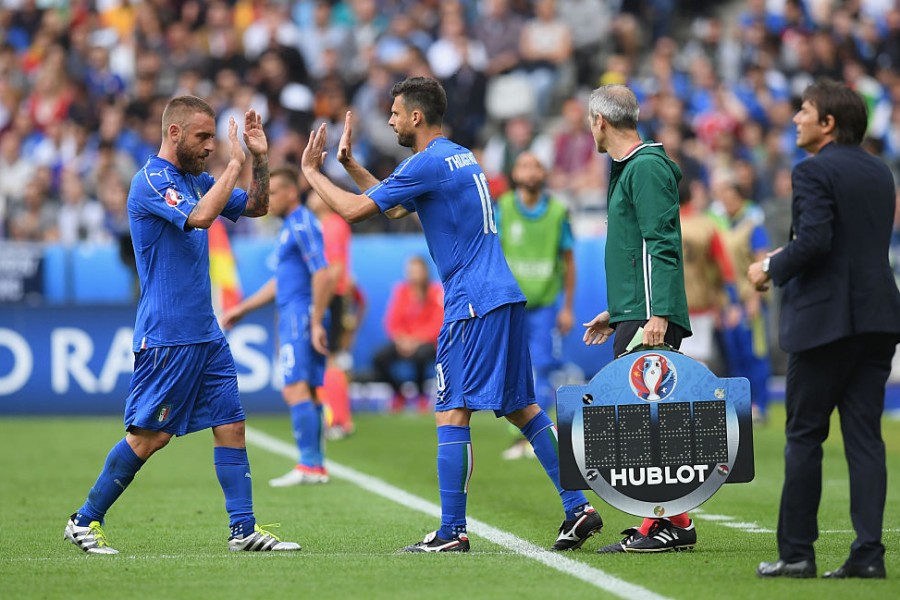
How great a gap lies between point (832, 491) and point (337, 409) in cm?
611

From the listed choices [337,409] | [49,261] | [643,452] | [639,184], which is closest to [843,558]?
[643,452]

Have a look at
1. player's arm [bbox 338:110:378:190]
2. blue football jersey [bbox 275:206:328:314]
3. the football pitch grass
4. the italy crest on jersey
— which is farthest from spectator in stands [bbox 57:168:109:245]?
the italy crest on jersey

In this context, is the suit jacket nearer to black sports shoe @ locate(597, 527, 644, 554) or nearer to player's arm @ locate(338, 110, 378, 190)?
black sports shoe @ locate(597, 527, 644, 554)

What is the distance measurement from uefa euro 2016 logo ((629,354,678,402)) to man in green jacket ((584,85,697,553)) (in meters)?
0.10

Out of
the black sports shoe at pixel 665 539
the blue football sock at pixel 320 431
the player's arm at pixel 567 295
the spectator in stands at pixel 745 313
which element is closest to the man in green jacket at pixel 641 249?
the black sports shoe at pixel 665 539

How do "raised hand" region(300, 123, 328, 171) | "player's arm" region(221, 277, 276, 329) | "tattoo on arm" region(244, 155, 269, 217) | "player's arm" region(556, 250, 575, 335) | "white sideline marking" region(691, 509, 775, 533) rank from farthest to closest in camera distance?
"player's arm" region(556, 250, 575, 335) < "player's arm" region(221, 277, 276, 329) < "white sideline marking" region(691, 509, 775, 533) < "tattoo on arm" region(244, 155, 269, 217) < "raised hand" region(300, 123, 328, 171)

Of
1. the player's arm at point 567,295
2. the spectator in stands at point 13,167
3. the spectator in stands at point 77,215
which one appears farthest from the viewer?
the spectator in stands at point 13,167

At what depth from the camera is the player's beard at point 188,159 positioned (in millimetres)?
7867

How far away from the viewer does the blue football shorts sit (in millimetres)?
11719

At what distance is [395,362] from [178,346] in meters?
11.3

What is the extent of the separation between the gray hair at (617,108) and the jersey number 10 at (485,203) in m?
0.65

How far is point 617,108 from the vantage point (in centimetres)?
788

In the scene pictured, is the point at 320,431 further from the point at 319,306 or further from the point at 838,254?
the point at 838,254

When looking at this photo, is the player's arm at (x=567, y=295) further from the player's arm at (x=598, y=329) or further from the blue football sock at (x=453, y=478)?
the blue football sock at (x=453, y=478)
